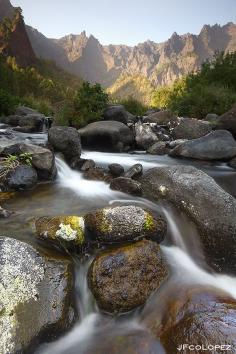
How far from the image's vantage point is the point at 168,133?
16.0m

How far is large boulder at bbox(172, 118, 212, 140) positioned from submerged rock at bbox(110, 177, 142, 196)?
7.91 m

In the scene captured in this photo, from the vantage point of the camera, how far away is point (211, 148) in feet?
37.2

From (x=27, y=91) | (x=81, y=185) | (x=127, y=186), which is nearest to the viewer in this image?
(x=127, y=186)

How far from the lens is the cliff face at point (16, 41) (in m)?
85.1

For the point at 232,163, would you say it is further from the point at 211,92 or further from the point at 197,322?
the point at 211,92

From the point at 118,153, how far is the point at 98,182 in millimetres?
4756

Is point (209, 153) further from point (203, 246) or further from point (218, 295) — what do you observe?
point (218, 295)

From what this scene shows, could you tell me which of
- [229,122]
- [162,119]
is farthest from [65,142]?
[162,119]

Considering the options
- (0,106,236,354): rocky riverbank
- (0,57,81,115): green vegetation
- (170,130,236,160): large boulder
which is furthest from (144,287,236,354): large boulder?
(0,57,81,115): green vegetation

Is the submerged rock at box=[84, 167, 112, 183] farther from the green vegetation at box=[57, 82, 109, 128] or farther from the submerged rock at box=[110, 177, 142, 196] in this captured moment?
the green vegetation at box=[57, 82, 109, 128]

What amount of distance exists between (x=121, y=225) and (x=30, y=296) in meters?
1.85

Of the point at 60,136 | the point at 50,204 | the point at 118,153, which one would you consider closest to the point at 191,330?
the point at 50,204

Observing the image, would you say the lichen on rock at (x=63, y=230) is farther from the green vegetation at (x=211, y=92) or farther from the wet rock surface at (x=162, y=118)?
the green vegetation at (x=211, y=92)

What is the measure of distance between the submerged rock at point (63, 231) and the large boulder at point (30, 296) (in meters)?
0.42
